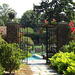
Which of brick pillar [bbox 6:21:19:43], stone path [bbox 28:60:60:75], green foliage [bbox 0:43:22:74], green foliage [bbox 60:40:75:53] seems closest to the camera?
green foliage [bbox 0:43:22:74]

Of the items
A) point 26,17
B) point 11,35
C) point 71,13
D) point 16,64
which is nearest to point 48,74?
point 16,64

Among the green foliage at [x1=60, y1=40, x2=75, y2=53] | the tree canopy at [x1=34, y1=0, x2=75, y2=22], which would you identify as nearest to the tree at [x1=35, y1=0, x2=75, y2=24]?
the tree canopy at [x1=34, y1=0, x2=75, y2=22]

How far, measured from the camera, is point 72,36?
998cm

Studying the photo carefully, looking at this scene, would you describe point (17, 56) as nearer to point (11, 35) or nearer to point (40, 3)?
point (11, 35)

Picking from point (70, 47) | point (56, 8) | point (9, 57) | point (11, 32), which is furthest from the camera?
point (56, 8)

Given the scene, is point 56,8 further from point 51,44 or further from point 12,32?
point 12,32

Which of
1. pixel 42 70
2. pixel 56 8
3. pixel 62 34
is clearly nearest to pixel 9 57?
pixel 42 70

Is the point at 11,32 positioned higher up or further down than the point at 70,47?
higher up

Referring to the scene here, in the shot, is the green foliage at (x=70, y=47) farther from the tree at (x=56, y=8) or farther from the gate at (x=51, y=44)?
the tree at (x=56, y=8)

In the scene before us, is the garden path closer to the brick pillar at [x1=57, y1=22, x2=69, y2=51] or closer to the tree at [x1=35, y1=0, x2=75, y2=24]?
the brick pillar at [x1=57, y1=22, x2=69, y2=51]

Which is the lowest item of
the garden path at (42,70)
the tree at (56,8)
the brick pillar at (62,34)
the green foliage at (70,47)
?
the garden path at (42,70)

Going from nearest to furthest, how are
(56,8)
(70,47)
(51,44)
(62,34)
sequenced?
1. (70,47)
2. (62,34)
3. (51,44)
4. (56,8)

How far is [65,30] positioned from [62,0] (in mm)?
21550

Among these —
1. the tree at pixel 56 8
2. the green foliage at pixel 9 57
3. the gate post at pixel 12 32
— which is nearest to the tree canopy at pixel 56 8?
the tree at pixel 56 8
